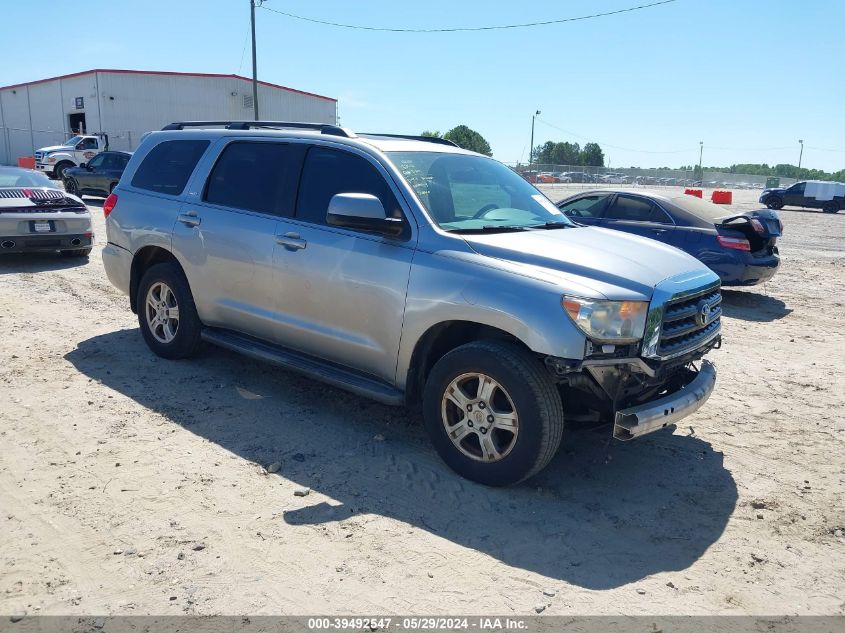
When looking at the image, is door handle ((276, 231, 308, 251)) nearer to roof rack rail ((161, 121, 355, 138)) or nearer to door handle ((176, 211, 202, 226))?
roof rack rail ((161, 121, 355, 138))

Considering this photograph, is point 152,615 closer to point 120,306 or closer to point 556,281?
point 556,281

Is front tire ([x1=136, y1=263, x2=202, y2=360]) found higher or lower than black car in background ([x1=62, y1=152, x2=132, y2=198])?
lower

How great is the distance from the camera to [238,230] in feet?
17.1

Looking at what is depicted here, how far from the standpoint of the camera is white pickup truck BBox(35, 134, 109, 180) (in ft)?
97.5

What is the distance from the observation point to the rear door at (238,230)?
199 inches

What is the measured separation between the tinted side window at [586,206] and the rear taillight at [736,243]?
1.85 m

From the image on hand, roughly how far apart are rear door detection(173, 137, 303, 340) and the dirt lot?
2.25 ft

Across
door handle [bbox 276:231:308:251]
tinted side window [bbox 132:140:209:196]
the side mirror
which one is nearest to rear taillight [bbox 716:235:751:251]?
the side mirror

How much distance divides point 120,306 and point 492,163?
511 centimetres

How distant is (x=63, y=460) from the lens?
4.18m

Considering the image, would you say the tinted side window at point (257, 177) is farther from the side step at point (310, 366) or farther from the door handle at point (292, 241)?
the side step at point (310, 366)

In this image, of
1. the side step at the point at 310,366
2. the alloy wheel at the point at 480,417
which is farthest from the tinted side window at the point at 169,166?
the alloy wheel at the point at 480,417

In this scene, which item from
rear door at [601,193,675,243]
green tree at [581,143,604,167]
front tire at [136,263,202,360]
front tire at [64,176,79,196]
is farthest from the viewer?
green tree at [581,143,604,167]

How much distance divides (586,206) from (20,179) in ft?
29.2
